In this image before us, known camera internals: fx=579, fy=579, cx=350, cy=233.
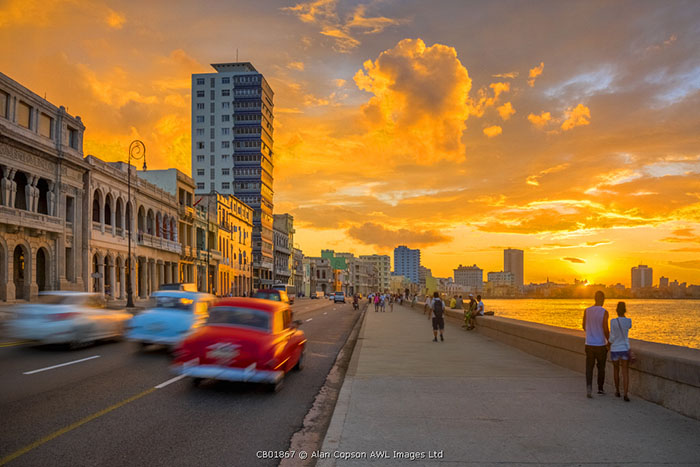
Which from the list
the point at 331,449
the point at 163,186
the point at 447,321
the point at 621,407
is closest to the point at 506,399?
the point at 621,407

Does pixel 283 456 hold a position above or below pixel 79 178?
below

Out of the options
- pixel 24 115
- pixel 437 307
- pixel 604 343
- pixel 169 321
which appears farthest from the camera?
pixel 24 115

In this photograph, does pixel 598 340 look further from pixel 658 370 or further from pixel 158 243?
pixel 158 243

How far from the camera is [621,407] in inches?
352

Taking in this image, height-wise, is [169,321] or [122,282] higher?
[169,321]

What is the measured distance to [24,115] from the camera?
129ft

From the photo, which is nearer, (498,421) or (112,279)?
(498,421)

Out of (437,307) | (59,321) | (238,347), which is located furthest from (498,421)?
(59,321)

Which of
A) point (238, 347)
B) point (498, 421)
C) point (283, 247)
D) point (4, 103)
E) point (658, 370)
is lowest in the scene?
point (498, 421)

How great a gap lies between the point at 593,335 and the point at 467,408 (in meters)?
2.82

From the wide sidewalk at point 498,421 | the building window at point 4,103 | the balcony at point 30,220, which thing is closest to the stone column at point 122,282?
the balcony at point 30,220

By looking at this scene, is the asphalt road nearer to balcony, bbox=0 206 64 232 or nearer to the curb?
the curb

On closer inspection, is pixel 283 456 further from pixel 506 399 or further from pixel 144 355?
pixel 144 355

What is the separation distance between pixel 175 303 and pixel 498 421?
1050 centimetres
